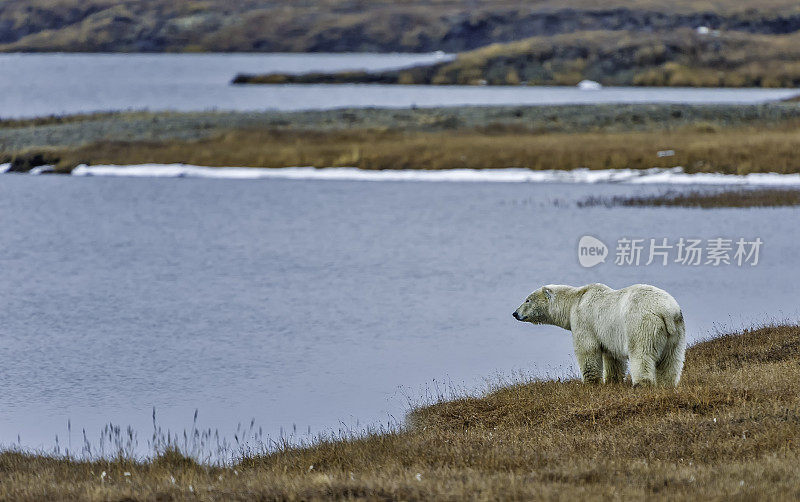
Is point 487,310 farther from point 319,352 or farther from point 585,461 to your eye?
point 585,461

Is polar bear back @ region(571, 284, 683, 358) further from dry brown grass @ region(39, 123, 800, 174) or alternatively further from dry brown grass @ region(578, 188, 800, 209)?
dry brown grass @ region(39, 123, 800, 174)

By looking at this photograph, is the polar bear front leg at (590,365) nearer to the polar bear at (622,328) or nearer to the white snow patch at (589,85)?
the polar bear at (622,328)

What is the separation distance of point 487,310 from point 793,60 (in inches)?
4280

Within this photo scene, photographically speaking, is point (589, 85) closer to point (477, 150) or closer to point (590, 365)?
point (477, 150)

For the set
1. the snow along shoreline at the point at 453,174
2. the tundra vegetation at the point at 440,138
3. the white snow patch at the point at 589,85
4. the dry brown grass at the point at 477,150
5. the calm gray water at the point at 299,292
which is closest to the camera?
the calm gray water at the point at 299,292

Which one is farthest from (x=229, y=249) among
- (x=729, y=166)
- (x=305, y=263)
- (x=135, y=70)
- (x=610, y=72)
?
(x=135, y=70)

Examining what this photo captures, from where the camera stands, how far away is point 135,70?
195 m

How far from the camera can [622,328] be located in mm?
12469

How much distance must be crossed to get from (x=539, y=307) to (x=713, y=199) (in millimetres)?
25743

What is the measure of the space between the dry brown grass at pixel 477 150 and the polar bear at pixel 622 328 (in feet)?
103

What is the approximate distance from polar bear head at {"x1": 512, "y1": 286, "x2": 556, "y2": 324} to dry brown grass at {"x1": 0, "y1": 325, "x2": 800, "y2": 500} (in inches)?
38.0

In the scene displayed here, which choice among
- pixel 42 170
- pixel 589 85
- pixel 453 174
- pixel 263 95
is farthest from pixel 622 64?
pixel 42 170

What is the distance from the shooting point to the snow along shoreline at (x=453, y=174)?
4300 cm

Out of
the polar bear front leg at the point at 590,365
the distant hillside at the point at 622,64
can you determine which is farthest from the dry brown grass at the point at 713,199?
the distant hillside at the point at 622,64
